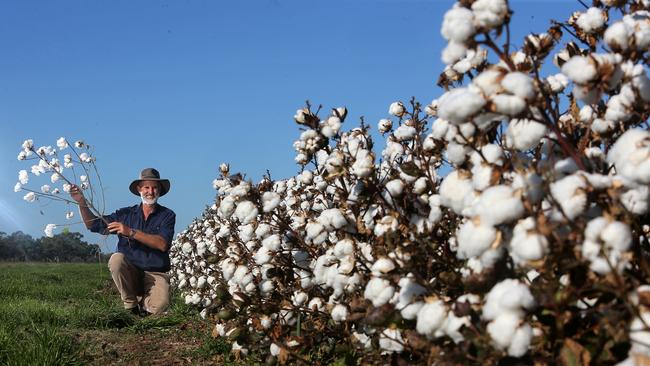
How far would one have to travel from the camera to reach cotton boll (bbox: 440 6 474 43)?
1.77 m

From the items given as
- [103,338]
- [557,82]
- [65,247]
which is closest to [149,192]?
[103,338]

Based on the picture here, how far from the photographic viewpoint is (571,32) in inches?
104

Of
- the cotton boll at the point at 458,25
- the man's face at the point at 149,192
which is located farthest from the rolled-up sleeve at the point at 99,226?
the cotton boll at the point at 458,25

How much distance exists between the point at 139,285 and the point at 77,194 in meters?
1.52

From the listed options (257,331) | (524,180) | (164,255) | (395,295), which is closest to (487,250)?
(524,180)

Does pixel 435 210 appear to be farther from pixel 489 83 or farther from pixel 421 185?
pixel 489 83

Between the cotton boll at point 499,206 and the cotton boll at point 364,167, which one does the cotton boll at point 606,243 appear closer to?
the cotton boll at point 499,206

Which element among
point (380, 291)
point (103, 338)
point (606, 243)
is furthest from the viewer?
point (103, 338)

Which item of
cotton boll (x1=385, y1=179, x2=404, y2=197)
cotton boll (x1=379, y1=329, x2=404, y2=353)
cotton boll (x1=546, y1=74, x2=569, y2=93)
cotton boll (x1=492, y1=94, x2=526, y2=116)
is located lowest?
cotton boll (x1=379, y1=329, x2=404, y2=353)

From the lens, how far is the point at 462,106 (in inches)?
64.8

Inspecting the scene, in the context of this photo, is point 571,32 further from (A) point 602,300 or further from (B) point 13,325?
(B) point 13,325

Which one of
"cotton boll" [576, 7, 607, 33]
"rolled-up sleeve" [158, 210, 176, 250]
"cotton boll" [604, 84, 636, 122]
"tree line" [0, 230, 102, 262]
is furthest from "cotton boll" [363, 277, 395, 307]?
"tree line" [0, 230, 102, 262]

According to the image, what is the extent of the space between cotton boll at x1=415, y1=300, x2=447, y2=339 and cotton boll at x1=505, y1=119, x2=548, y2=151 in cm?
53

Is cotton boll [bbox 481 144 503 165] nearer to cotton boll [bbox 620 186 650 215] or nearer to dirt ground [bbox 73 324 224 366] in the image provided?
cotton boll [bbox 620 186 650 215]
